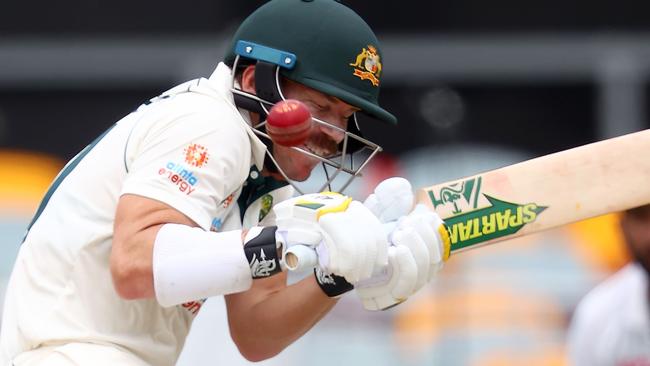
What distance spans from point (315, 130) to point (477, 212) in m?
0.41

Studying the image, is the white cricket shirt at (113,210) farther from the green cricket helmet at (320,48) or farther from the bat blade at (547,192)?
the bat blade at (547,192)

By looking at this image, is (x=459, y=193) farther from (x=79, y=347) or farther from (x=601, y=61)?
(x=601, y=61)

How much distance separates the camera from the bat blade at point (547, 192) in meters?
3.37

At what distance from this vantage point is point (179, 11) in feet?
25.7

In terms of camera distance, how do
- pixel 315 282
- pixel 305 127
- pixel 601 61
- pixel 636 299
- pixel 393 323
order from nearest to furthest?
pixel 305 127, pixel 315 282, pixel 636 299, pixel 393 323, pixel 601 61

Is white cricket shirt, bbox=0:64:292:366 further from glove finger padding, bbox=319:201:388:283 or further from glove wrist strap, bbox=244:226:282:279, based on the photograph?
glove finger padding, bbox=319:201:388:283

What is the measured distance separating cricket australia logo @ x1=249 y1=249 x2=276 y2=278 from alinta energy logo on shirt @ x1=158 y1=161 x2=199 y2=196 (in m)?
0.20

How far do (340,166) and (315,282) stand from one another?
0.92 ft

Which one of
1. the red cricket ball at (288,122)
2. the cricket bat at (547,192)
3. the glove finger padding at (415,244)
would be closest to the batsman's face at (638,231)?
the cricket bat at (547,192)

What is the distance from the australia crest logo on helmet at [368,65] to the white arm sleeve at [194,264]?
1.83 ft

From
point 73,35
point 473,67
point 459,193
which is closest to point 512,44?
point 473,67

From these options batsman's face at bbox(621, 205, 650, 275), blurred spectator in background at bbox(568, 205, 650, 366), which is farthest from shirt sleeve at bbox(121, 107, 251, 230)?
blurred spectator in background at bbox(568, 205, 650, 366)

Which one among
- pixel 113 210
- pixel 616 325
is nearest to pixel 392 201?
pixel 113 210

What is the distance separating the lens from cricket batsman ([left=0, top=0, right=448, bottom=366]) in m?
2.98
